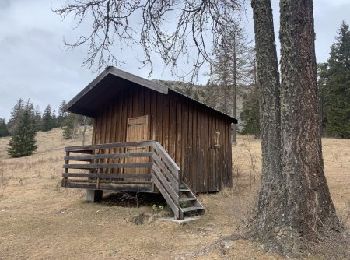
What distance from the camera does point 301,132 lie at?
6156mm

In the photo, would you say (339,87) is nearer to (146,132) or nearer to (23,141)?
(146,132)

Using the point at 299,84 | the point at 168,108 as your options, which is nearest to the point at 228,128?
the point at 168,108

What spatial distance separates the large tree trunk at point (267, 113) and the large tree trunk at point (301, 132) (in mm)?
379

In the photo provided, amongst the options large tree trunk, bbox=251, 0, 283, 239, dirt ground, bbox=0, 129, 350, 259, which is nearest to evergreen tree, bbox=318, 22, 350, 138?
dirt ground, bbox=0, 129, 350, 259

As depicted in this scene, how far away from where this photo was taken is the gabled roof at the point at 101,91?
13050 mm

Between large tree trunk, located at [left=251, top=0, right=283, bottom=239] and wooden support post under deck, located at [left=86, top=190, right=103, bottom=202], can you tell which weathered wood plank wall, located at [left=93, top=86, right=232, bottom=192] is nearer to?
wooden support post under deck, located at [left=86, top=190, right=103, bottom=202]

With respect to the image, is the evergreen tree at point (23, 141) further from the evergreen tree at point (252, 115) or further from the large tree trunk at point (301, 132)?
the large tree trunk at point (301, 132)

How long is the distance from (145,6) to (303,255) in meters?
6.67

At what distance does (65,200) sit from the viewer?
14.4 m

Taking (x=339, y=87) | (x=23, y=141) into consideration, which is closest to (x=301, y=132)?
(x=339, y=87)

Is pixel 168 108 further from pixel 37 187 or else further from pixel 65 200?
pixel 37 187

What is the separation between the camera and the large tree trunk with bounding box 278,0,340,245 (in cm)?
602

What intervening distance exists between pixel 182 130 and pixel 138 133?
70.7 inches

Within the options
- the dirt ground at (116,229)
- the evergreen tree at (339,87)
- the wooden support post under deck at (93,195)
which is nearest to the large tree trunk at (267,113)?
the dirt ground at (116,229)
